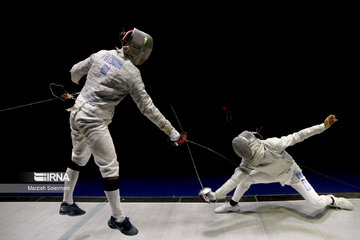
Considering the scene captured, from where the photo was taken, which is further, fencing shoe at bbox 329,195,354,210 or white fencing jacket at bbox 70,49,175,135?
fencing shoe at bbox 329,195,354,210

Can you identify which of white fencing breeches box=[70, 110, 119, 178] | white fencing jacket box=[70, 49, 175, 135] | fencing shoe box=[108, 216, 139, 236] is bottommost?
fencing shoe box=[108, 216, 139, 236]

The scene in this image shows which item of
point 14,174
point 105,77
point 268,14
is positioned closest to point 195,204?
point 105,77

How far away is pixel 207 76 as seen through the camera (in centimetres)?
384

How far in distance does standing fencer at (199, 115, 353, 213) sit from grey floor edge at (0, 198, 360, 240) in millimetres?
180

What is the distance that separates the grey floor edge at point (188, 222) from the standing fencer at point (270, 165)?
0.18 meters

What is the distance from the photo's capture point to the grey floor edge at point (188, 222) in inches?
86.4

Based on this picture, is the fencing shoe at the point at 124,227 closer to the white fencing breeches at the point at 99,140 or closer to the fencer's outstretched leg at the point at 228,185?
the white fencing breeches at the point at 99,140

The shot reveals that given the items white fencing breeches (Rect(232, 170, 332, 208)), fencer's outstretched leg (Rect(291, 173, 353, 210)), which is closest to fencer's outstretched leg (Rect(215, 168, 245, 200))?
white fencing breeches (Rect(232, 170, 332, 208))

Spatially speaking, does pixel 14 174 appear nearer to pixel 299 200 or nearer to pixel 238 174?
pixel 238 174

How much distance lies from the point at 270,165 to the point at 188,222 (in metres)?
0.81

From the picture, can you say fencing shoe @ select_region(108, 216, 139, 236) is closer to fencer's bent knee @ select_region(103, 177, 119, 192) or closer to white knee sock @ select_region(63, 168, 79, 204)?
fencer's bent knee @ select_region(103, 177, 119, 192)

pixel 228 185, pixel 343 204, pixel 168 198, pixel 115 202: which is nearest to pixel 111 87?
pixel 115 202

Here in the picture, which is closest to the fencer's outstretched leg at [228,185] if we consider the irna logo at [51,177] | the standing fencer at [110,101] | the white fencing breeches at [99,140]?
the standing fencer at [110,101]

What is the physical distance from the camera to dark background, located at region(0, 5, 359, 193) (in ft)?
11.7
